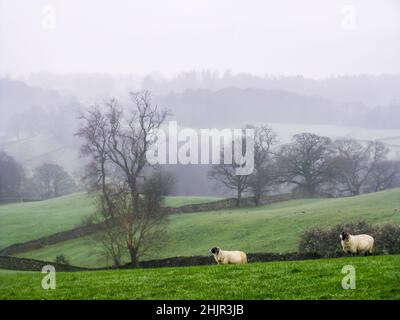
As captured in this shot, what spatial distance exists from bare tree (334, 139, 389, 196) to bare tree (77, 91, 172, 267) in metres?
28.3

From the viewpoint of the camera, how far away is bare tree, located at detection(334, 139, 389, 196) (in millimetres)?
74688

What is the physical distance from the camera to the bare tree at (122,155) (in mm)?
50984

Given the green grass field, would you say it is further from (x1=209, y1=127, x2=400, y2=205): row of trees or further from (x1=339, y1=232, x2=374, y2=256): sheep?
(x1=209, y1=127, x2=400, y2=205): row of trees

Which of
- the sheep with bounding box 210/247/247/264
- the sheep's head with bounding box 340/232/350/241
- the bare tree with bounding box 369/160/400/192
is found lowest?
the bare tree with bounding box 369/160/400/192

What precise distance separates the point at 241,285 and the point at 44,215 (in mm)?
56753

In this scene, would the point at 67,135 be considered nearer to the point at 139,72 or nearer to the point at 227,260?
the point at 139,72

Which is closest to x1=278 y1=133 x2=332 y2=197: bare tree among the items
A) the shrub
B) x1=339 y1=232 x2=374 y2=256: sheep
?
the shrub

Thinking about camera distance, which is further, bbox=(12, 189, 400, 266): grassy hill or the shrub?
the shrub

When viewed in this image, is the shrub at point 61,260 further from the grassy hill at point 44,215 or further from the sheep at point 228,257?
the sheep at point 228,257

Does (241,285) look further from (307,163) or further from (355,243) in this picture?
(307,163)

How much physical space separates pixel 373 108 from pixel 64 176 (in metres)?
45.7

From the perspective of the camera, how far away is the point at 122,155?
55.9 metres

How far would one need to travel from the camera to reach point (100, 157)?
5728cm

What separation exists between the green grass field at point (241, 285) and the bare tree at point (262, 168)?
46295 mm
